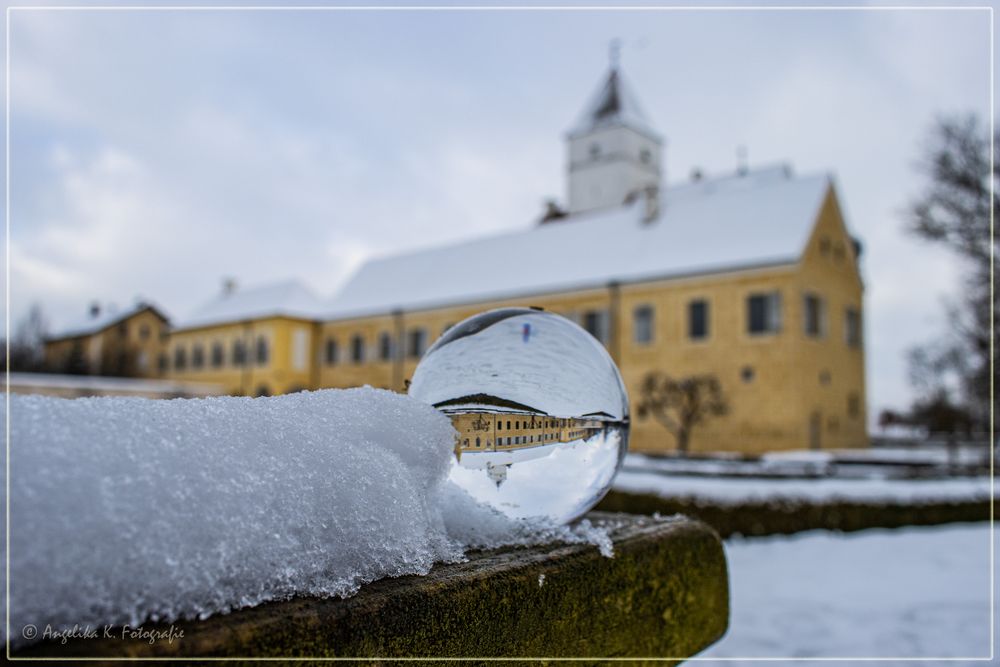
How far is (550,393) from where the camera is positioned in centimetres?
179

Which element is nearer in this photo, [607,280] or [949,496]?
[949,496]

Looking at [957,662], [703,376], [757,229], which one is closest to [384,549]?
[957,662]

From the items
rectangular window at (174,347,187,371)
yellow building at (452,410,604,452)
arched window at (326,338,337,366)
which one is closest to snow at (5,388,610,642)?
yellow building at (452,410,604,452)

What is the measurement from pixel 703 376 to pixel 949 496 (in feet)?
40.3

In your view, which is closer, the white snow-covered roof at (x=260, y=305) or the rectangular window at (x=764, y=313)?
the rectangular window at (x=764, y=313)

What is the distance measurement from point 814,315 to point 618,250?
7695 millimetres

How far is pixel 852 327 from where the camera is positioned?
25.1 metres

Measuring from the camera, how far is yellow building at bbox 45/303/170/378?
83.5 feet

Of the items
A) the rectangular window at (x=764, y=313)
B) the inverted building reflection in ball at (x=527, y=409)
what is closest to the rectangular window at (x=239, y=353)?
the rectangular window at (x=764, y=313)

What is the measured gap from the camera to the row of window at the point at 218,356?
36.3 meters

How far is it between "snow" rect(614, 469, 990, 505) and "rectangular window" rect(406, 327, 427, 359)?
20.1 m

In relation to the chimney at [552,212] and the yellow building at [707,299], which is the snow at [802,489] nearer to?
the yellow building at [707,299]

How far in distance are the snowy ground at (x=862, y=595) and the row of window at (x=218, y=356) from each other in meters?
31.9

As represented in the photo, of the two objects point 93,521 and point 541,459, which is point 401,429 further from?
point 93,521
